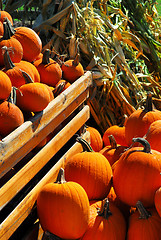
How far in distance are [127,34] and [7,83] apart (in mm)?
2105

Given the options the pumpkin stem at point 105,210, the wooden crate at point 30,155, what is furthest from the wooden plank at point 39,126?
the pumpkin stem at point 105,210

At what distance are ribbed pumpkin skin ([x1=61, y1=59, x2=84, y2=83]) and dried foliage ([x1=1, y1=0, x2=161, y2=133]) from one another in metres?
0.45

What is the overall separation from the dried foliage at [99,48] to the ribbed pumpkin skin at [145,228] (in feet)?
4.86

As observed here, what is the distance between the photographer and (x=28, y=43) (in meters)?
2.37

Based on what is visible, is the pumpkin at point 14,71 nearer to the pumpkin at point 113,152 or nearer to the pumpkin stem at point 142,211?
the pumpkin at point 113,152

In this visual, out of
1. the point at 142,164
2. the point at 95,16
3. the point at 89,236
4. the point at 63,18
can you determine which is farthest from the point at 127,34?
the point at 89,236

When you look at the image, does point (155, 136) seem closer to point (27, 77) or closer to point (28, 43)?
point (27, 77)

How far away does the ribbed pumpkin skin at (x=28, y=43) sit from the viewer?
2.37 m

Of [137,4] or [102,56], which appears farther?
[137,4]

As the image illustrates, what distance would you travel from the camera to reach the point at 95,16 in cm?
344

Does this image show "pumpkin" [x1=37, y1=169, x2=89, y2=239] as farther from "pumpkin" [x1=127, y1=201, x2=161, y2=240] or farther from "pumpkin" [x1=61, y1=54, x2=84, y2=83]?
"pumpkin" [x1=61, y1=54, x2=84, y2=83]

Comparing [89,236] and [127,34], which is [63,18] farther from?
[89,236]

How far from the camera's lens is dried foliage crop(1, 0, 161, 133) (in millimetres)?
3236

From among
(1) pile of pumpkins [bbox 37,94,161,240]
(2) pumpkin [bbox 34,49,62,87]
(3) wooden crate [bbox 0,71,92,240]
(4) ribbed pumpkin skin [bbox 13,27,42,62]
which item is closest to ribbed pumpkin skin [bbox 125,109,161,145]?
(1) pile of pumpkins [bbox 37,94,161,240]
